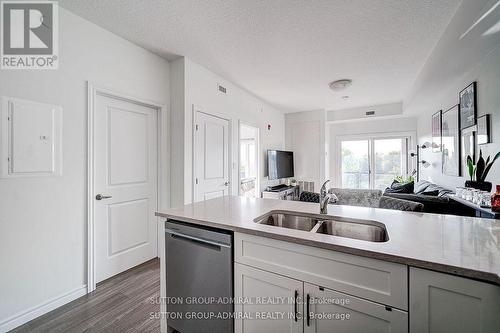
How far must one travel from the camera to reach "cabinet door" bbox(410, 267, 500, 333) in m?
0.75

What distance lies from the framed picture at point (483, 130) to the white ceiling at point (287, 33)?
1001 millimetres

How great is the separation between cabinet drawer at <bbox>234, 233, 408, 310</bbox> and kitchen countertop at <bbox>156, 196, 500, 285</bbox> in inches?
1.8

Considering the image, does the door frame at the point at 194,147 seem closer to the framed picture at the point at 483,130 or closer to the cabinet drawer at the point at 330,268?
the cabinet drawer at the point at 330,268

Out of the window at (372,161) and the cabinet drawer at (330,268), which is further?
the window at (372,161)

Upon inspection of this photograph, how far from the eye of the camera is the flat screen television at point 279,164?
4.89m

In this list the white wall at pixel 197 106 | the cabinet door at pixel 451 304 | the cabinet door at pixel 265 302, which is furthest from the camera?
the white wall at pixel 197 106

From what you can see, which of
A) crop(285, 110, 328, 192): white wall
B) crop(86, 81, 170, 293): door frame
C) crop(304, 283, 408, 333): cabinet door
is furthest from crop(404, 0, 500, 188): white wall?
crop(86, 81, 170, 293): door frame

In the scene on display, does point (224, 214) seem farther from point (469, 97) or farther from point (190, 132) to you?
point (469, 97)

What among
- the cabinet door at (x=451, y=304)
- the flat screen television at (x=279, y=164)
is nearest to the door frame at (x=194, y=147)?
the flat screen television at (x=279, y=164)

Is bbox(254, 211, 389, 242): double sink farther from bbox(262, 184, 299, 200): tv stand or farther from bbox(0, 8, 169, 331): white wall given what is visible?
bbox(262, 184, 299, 200): tv stand

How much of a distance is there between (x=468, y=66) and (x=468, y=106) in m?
0.46

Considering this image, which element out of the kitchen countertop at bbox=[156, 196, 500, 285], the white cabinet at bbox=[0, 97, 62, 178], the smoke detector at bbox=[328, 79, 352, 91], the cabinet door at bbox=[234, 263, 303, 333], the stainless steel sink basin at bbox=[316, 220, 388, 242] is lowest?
the cabinet door at bbox=[234, 263, 303, 333]

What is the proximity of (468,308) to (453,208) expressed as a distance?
2.09m
